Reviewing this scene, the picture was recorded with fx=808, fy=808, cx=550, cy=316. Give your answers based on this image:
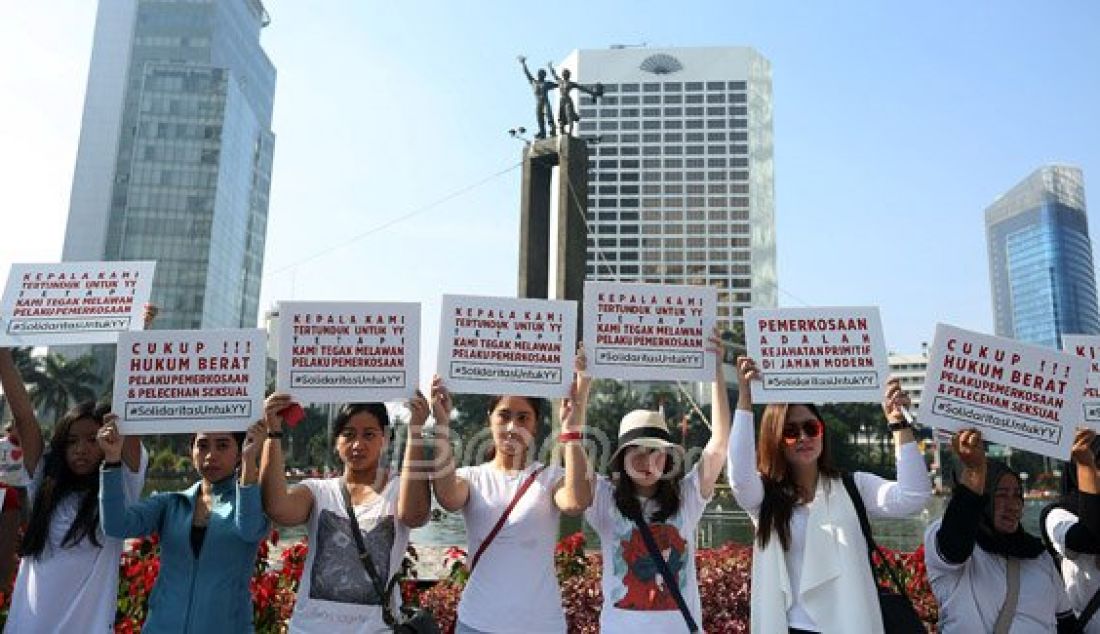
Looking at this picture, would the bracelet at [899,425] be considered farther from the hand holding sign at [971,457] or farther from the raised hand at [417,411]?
the raised hand at [417,411]

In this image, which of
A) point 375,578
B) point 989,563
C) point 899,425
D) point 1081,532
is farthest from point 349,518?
point 1081,532

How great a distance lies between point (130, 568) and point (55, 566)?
1.78 meters

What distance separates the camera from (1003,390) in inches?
147

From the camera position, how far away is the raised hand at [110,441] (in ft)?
11.0

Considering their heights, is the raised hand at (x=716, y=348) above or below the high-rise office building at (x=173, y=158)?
below

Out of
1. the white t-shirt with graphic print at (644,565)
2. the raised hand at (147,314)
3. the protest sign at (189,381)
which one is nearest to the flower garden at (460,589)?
the white t-shirt with graphic print at (644,565)

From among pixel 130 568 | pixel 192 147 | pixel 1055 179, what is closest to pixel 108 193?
pixel 192 147

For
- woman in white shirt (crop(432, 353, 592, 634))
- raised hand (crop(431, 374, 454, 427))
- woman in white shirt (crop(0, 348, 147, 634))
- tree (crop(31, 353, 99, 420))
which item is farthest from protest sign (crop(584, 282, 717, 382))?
tree (crop(31, 353, 99, 420))

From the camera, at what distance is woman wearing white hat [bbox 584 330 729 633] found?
3240 millimetres

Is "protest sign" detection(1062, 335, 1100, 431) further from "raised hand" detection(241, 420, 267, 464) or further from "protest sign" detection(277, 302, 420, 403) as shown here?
"raised hand" detection(241, 420, 267, 464)

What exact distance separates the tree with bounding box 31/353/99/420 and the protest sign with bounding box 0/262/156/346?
178 feet

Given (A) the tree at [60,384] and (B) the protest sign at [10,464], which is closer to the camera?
(B) the protest sign at [10,464]

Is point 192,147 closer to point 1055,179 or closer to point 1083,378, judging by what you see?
point 1083,378

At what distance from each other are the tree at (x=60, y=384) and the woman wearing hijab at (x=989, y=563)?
57.1 m
